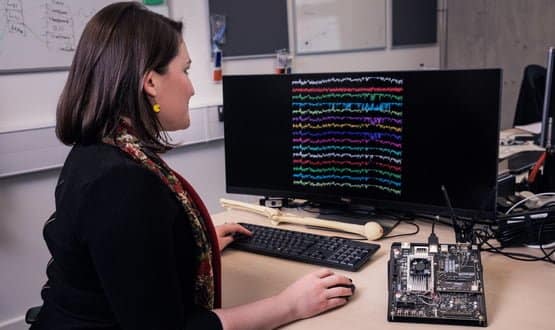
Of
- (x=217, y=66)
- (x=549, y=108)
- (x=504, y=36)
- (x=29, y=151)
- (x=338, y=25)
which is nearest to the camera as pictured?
(x=549, y=108)

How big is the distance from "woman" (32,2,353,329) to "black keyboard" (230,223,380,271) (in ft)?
0.49

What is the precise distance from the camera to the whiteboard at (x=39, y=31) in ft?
6.86

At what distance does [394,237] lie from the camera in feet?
4.59

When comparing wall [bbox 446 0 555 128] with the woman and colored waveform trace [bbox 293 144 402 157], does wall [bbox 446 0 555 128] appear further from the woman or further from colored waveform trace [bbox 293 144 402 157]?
the woman

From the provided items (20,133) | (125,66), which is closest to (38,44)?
(20,133)

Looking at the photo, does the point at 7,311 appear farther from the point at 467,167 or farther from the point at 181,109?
the point at 467,167

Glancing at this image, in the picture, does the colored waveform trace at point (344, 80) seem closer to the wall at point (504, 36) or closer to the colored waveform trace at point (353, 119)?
the colored waveform trace at point (353, 119)

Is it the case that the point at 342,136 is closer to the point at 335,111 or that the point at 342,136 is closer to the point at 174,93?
the point at 335,111

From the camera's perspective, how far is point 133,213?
0.82m

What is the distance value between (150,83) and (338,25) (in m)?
2.61

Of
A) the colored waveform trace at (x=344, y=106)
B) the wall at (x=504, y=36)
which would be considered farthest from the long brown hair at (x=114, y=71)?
the wall at (x=504, y=36)

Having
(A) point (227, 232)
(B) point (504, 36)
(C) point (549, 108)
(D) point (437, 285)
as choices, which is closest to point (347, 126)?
(A) point (227, 232)

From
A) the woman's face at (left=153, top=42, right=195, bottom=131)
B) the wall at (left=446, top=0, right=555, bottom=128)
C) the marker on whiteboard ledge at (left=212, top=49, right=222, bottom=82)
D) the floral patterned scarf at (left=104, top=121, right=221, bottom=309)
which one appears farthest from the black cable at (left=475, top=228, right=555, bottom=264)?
the wall at (left=446, top=0, right=555, bottom=128)

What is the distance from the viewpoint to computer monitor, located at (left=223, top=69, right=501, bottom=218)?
1.27m
